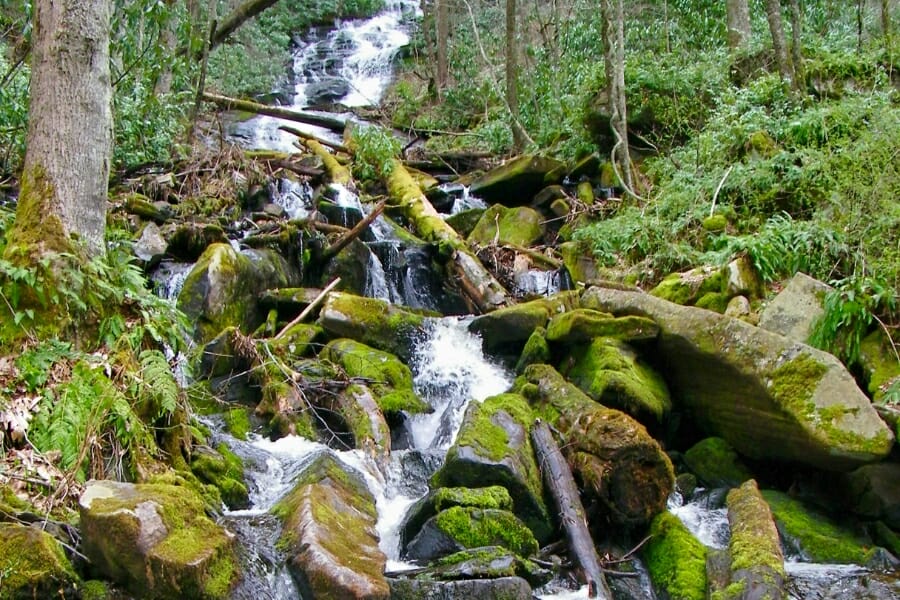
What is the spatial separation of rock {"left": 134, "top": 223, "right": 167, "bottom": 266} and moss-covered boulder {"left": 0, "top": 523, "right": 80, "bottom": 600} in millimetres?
6438

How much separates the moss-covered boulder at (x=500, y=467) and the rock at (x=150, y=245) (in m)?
5.69

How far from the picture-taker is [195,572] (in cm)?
353

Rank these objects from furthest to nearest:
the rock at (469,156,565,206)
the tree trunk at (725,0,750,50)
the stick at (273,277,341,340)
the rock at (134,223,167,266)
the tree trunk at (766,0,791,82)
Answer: the tree trunk at (725,0,750,50) → the rock at (469,156,565,206) → the tree trunk at (766,0,791,82) → the rock at (134,223,167,266) → the stick at (273,277,341,340)

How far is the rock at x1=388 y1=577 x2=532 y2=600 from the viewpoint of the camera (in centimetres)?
409

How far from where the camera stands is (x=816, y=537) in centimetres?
568

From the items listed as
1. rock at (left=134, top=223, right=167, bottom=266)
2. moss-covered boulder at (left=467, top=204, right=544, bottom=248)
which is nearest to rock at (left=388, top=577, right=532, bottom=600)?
rock at (left=134, top=223, right=167, bottom=266)

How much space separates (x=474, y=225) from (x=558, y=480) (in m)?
7.92

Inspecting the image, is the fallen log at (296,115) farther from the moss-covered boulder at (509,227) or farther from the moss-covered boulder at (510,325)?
the moss-covered boulder at (510,325)

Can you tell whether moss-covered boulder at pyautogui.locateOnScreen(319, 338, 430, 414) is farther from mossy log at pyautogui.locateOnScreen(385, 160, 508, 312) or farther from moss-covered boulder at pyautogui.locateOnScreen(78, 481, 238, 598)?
moss-covered boulder at pyautogui.locateOnScreen(78, 481, 238, 598)

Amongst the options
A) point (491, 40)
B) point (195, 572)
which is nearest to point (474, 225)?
point (195, 572)

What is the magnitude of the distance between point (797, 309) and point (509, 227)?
20.5 feet

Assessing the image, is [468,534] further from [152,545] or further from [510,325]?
[510,325]

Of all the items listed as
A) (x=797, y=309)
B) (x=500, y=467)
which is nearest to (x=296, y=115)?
(x=797, y=309)

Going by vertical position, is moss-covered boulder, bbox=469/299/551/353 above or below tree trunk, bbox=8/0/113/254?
below
